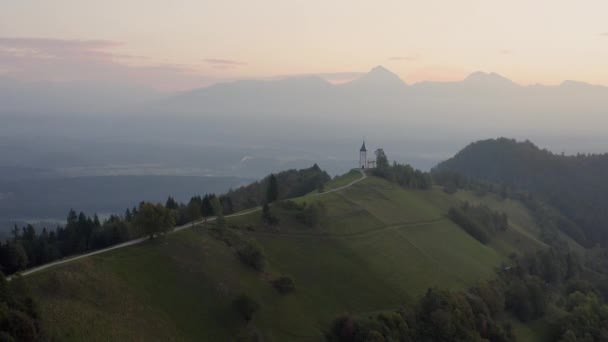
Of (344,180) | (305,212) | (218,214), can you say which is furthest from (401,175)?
(218,214)

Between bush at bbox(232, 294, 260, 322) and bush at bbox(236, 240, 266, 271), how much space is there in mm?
6971

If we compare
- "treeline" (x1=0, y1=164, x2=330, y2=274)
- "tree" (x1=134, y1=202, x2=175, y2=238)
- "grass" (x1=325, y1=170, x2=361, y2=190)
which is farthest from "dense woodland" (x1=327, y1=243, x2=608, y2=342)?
"grass" (x1=325, y1=170, x2=361, y2=190)

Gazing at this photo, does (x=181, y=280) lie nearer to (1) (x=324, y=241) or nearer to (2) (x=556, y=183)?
(1) (x=324, y=241)

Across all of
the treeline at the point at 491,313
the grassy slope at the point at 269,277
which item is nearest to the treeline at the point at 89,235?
the grassy slope at the point at 269,277

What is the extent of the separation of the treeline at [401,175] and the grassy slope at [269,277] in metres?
17.9

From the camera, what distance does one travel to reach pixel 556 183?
16612 centimetres

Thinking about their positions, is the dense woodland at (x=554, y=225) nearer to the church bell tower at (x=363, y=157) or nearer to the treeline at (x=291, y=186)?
the church bell tower at (x=363, y=157)

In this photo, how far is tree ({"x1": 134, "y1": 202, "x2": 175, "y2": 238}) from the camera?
4400 cm

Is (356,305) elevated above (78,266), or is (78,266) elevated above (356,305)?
(78,266)

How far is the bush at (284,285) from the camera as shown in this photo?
45.7m

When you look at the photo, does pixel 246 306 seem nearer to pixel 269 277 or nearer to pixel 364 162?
pixel 269 277

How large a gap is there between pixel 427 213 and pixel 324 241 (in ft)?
104

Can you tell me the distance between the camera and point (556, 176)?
16962cm

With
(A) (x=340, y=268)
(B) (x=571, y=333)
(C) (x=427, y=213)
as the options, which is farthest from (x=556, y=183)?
(A) (x=340, y=268)
